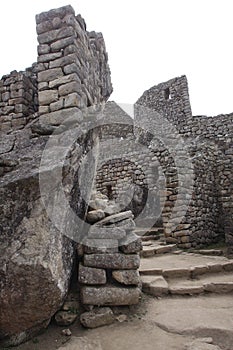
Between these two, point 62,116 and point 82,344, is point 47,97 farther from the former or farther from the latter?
point 82,344

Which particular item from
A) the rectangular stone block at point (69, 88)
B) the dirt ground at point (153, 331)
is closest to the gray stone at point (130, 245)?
the dirt ground at point (153, 331)

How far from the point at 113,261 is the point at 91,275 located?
361 millimetres

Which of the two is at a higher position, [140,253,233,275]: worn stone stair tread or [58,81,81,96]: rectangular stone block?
[58,81,81,96]: rectangular stone block

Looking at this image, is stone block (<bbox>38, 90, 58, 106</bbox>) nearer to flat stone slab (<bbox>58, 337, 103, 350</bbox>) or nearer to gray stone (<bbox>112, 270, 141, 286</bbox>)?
gray stone (<bbox>112, 270, 141, 286</bbox>)

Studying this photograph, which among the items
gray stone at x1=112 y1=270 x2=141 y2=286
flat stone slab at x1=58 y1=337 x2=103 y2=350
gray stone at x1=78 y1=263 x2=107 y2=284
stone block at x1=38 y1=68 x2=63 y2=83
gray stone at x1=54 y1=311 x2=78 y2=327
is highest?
stone block at x1=38 y1=68 x2=63 y2=83

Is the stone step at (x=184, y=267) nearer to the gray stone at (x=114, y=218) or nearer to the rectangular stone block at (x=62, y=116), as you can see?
the gray stone at (x=114, y=218)

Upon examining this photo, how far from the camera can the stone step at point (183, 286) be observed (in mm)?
3848

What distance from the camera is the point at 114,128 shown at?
17828 millimetres

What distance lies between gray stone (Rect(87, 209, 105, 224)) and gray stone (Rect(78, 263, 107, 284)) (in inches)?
28.7

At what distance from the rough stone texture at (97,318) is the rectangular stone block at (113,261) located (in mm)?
536

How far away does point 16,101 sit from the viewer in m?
4.11

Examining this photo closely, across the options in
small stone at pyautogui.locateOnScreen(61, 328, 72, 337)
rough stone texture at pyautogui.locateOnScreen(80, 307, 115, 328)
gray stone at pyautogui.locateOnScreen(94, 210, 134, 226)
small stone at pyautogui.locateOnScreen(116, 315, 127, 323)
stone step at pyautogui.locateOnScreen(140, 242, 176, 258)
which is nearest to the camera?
small stone at pyautogui.locateOnScreen(61, 328, 72, 337)

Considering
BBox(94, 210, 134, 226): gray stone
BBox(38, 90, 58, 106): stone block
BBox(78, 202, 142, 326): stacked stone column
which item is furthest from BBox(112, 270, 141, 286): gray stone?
BBox(38, 90, 58, 106): stone block

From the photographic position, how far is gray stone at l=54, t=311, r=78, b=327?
298cm
